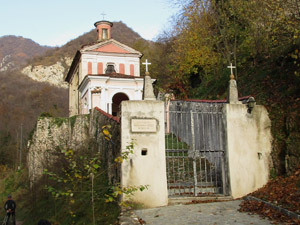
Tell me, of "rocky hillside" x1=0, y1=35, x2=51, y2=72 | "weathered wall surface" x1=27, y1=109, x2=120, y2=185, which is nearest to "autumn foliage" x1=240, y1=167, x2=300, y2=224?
"weathered wall surface" x1=27, y1=109, x2=120, y2=185

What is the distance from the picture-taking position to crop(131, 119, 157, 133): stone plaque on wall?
28.1 feet

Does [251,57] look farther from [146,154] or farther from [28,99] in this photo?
[28,99]

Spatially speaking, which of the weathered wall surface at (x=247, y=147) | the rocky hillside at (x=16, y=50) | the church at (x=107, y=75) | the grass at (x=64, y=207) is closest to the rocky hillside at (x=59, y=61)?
the rocky hillside at (x=16, y=50)

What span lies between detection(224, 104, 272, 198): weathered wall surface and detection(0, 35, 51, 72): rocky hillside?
299ft

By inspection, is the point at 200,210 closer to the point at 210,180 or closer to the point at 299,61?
the point at 210,180

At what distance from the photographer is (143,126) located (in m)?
8.61

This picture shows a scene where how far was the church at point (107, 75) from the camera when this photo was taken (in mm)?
25391

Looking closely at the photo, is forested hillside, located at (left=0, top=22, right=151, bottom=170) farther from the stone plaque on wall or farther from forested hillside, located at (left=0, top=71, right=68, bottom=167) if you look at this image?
the stone plaque on wall

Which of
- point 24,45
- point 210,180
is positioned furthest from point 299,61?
point 24,45

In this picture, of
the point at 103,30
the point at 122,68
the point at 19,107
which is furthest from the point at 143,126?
the point at 19,107

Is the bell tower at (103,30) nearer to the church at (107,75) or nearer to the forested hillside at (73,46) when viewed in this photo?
the church at (107,75)

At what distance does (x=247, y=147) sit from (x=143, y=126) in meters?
3.24

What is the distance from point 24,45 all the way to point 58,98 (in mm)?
53333

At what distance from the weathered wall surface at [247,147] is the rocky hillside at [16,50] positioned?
3587 inches
